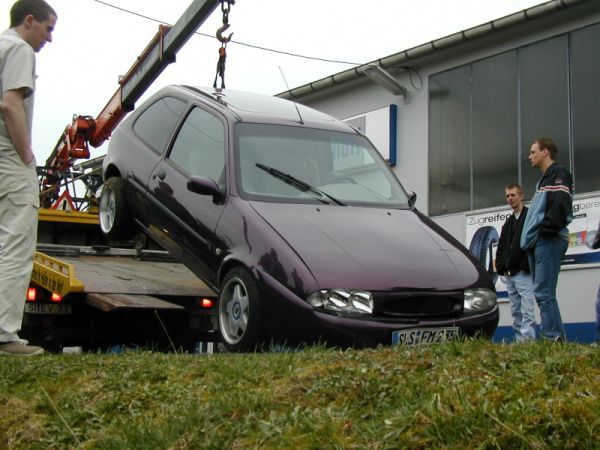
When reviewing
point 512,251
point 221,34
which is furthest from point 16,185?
point 512,251

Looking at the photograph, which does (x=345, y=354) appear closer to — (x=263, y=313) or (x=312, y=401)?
(x=312, y=401)

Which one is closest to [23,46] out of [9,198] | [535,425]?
[9,198]

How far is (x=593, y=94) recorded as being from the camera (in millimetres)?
14617

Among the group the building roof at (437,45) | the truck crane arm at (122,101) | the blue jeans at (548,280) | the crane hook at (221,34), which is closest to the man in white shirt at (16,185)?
the blue jeans at (548,280)

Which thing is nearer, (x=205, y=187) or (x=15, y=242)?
(x=15, y=242)

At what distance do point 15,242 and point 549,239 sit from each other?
4.34 metres

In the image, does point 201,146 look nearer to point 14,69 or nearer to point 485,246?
point 14,69

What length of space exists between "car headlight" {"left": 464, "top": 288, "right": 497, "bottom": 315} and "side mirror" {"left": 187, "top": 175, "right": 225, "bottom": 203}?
6.30 feet

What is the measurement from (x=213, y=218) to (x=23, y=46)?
73.2 inches

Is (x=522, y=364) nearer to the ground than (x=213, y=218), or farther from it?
nearer to the ground

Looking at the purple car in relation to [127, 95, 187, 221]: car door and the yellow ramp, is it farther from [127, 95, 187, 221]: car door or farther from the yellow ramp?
the yellow ramp

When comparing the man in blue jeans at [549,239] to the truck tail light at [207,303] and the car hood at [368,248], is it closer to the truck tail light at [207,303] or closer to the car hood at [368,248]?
the car hood at [368,248]

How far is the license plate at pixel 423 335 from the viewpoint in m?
5.91

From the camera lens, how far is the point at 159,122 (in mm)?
8438
